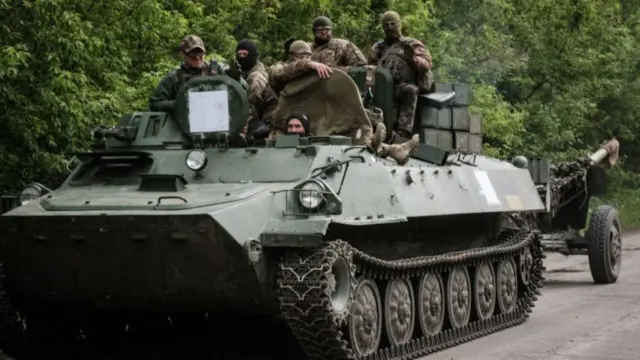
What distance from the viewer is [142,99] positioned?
14547mm

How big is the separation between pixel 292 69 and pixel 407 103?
2.05 metres

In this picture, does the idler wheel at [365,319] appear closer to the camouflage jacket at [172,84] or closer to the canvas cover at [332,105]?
the canvas cover at [332,105]

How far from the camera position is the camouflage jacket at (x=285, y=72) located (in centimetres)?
1162

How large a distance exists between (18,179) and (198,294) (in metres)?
4.09

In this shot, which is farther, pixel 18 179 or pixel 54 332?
pixel 18 179

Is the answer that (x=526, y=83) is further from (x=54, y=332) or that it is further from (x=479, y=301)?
(x=54, y=332)

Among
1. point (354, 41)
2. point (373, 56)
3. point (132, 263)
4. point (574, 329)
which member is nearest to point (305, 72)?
point (373, 56)

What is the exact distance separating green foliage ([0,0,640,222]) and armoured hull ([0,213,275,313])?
8.28 feet

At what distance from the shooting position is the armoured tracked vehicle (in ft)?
30.7

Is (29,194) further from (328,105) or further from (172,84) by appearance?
(328,105)

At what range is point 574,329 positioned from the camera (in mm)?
12305

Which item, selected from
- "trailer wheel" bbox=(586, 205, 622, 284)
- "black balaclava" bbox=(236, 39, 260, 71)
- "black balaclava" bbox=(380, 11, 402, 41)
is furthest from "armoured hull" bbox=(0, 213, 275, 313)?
"trailer wheel" bbox=(586, 205, 622, 284)

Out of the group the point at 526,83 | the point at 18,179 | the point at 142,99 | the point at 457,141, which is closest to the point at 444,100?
the point at 457,141

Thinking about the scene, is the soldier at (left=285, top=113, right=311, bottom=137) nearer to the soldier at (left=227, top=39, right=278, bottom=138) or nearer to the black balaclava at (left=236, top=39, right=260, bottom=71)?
the soldier at (left=227, top=39, right=278, bottom=138)
